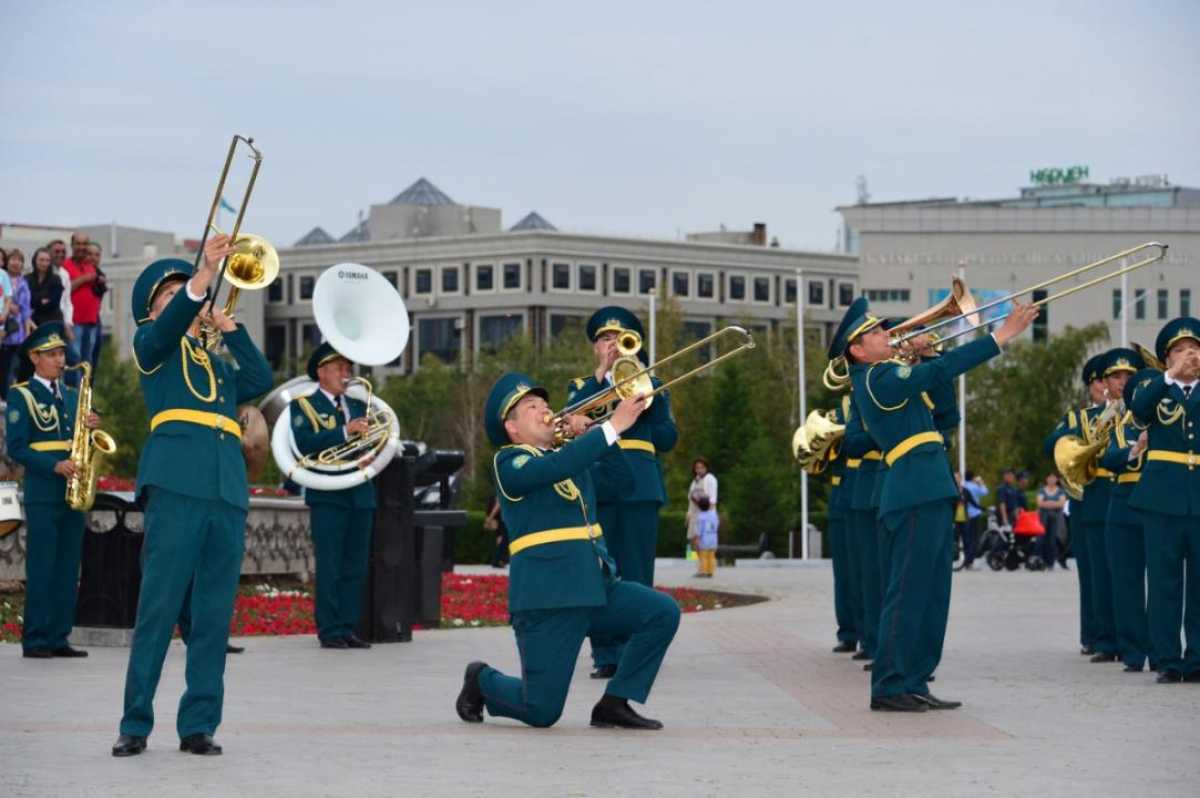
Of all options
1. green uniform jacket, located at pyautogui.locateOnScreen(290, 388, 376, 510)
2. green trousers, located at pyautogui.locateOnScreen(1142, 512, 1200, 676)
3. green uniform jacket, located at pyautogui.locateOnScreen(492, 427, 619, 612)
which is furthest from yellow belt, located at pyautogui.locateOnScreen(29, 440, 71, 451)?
green trousers, located at pyautogui.locateOnScreen(1142, 512, 1200, 676)

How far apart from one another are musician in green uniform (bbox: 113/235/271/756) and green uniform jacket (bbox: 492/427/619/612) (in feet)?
4.38

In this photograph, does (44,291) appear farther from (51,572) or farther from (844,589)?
(844,589)

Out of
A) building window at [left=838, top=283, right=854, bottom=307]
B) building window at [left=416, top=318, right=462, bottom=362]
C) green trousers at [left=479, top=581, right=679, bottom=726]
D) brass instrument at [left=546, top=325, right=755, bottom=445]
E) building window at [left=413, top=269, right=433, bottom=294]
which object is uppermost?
building window at [left=838, top=283, right=854, bottom=307]

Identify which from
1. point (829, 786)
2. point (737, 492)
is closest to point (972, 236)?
point (737, 492)

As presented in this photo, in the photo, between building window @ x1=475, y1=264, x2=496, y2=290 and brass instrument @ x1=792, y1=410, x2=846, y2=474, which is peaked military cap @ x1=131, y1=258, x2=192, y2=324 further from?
building window @ x1=475, y1=264, x2=496, y2=290

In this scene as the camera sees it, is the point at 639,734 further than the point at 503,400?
No

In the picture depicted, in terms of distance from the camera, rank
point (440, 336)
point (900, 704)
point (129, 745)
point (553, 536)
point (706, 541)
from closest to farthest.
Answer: point (129, 745) → point (553, 536) → point (900, 704) → point (706, 541) → point (440, 336)

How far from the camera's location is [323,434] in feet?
53.6

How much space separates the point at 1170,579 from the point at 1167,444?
2.81ft

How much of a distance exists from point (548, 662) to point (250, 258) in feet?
8.02

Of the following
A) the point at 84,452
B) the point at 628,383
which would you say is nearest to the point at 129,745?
the point at 628,383

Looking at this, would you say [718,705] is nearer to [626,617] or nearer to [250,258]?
[626,617]

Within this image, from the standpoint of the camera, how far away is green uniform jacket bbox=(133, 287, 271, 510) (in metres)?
10.1

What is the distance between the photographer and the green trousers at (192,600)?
32.5 feet
